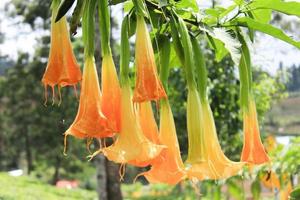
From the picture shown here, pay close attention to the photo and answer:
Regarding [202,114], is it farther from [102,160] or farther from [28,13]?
[28,13]

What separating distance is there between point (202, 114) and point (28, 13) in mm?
14959

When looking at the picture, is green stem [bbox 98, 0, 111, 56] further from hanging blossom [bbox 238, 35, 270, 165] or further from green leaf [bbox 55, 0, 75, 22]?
hanging blossom [bbox 238, 35, 270, 165]

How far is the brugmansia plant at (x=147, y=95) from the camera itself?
74 centimetres

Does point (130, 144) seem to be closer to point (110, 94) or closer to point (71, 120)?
point (110, 94)

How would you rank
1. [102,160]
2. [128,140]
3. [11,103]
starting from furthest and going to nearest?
[11,103] < [102,160] < [128,140]

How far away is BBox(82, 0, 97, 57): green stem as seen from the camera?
2.60ft

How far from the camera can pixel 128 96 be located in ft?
2.56

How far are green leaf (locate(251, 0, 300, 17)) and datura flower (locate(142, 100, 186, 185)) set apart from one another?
283mm

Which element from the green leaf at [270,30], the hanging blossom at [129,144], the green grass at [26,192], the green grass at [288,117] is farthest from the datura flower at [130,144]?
the green grass at [288,117]

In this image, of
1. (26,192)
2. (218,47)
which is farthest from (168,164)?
(26,192)

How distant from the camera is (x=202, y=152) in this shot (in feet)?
2.58

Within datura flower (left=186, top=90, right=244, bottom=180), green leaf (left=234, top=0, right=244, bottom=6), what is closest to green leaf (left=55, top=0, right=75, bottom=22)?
datura flower (left=186, top=90, right=244, bottom=180)

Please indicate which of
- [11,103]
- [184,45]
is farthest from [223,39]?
[11,103]

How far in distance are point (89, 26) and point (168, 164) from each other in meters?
0.22
